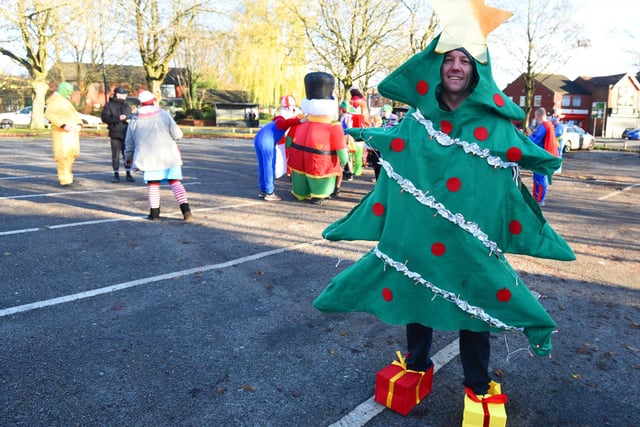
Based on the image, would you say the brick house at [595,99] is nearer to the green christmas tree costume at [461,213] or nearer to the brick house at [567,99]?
the brick house at [567,99]

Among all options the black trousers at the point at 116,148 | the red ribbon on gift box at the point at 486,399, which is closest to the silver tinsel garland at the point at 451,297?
the red ribbon on gift box at the point at 486,399

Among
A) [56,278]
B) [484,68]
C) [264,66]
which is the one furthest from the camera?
[264,66]

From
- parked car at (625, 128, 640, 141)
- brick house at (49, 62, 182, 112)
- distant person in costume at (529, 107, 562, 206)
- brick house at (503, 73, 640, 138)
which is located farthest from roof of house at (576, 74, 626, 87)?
distant person in costume at (529, 107, 562, 206)

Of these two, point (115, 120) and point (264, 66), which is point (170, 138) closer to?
point (115, 120)

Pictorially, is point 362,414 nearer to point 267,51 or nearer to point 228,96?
point 267,51

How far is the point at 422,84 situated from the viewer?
2508mm

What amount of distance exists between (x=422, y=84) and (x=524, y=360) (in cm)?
216

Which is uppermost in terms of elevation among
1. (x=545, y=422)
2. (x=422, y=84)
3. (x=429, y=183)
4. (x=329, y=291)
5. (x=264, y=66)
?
(x=264, y=66)

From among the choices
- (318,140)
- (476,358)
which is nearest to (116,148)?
(318,140)

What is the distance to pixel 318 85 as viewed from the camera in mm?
8352

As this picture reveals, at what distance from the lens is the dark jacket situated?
10.5m

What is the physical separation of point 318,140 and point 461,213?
6.05m

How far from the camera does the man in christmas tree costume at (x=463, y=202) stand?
2.41 m

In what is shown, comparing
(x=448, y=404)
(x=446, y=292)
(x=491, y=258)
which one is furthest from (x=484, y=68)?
(x=448, y=404)
